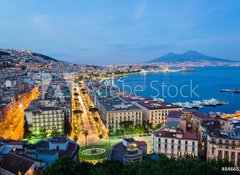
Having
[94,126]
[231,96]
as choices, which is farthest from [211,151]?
[231,96]

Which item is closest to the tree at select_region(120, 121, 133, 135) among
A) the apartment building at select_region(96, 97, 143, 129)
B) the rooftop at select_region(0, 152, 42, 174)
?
the apartment building at select_region(96, 97, 143, 129)

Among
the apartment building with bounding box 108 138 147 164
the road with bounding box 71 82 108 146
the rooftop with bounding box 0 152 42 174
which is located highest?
the rooftop with bounding box 0 152 42 174

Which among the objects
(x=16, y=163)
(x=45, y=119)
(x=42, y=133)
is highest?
(x=16, y=163)

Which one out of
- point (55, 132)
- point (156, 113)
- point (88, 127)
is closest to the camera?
point (55, 132)

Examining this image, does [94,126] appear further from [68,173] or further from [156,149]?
[68,173]

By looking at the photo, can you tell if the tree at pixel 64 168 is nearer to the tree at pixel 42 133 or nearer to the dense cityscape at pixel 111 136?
the dense cityscape at pixel 111 136

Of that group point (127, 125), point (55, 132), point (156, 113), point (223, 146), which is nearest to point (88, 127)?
point (55, 132)

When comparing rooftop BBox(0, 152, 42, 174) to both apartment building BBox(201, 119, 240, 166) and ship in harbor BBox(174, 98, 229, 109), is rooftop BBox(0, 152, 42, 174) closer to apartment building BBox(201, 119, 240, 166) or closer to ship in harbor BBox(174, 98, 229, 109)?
apartment building BBox(201, 119, 240, 166)

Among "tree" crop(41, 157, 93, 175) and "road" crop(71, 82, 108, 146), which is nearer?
"tree" crop(41, 157, 93, 175)

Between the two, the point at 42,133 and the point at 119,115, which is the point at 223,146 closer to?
the point at 119,115
